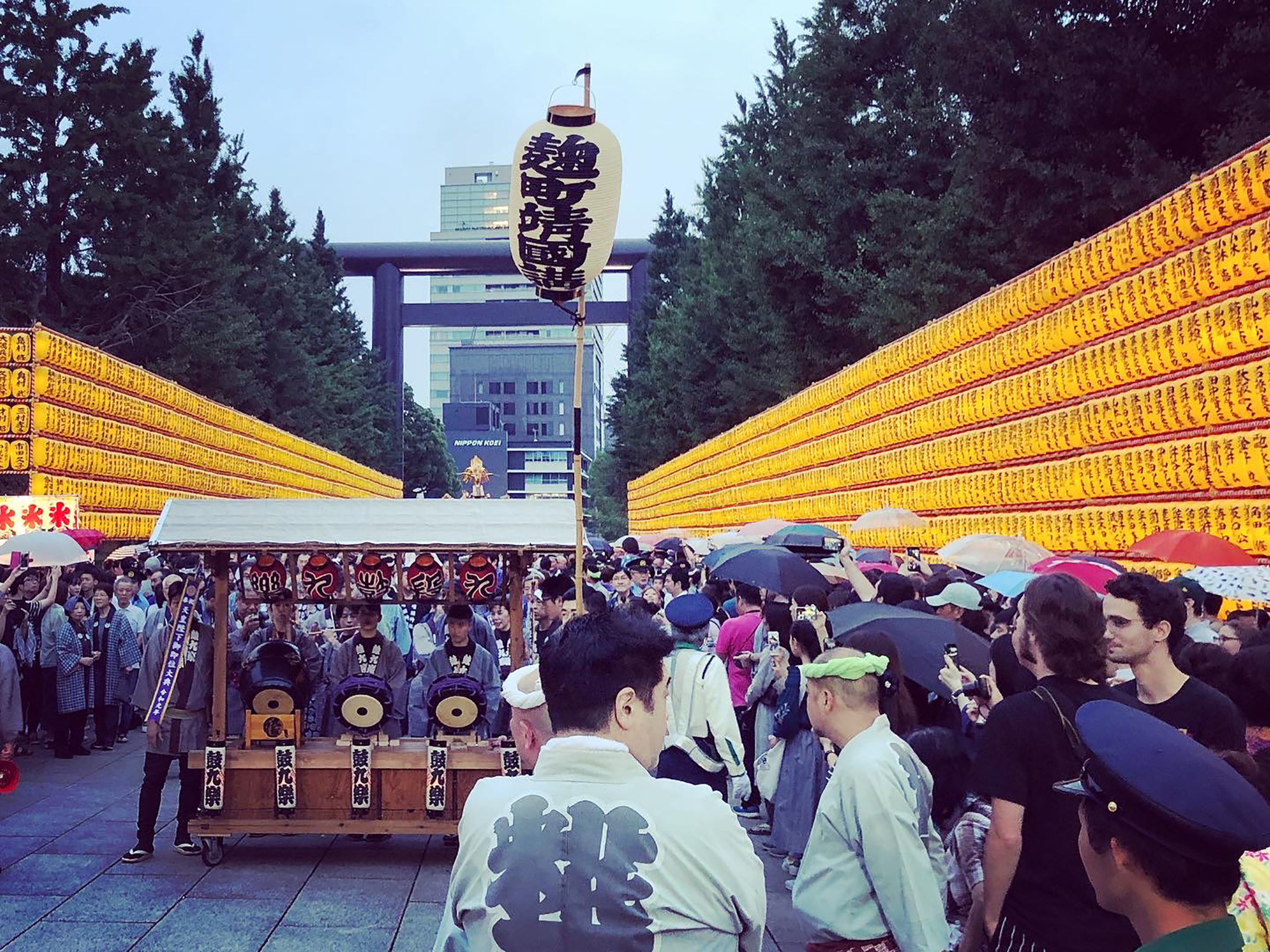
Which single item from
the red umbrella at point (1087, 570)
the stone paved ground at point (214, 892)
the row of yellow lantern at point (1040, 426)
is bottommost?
the stone paved ground at point (214, 892)

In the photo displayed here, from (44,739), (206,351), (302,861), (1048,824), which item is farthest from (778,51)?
(1048,824)

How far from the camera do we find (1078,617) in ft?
11.3

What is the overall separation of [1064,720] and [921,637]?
199 cm

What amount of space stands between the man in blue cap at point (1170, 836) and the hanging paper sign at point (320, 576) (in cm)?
666

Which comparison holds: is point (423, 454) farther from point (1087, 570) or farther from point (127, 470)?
point (1087, 570)

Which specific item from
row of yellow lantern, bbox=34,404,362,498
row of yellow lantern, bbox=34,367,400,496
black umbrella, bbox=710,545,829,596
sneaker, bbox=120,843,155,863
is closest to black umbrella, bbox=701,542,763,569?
black umbrella, bbox=710,545,829,596

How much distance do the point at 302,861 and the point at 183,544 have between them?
235 centimetres

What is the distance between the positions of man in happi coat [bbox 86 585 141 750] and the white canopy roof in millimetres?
5034

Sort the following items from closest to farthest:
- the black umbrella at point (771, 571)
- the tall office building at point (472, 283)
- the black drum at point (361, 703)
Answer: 1. the black drum at point (361, 703)
2. the black umbrella at point (771, 571)
3. the tall office building at point (472, 283)

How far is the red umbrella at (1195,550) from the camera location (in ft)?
25.7

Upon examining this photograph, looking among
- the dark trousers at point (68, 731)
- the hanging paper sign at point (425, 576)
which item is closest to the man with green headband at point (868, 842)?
the hanging paper sign at point (425, 576)

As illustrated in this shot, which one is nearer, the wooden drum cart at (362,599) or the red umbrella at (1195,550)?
the wooden drum cart at (362,599)

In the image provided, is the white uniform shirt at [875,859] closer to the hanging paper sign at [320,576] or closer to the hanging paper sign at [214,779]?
the hanging paper sign at [214,779]

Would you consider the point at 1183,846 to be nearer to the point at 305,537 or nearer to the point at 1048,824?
the point at 1048,824
